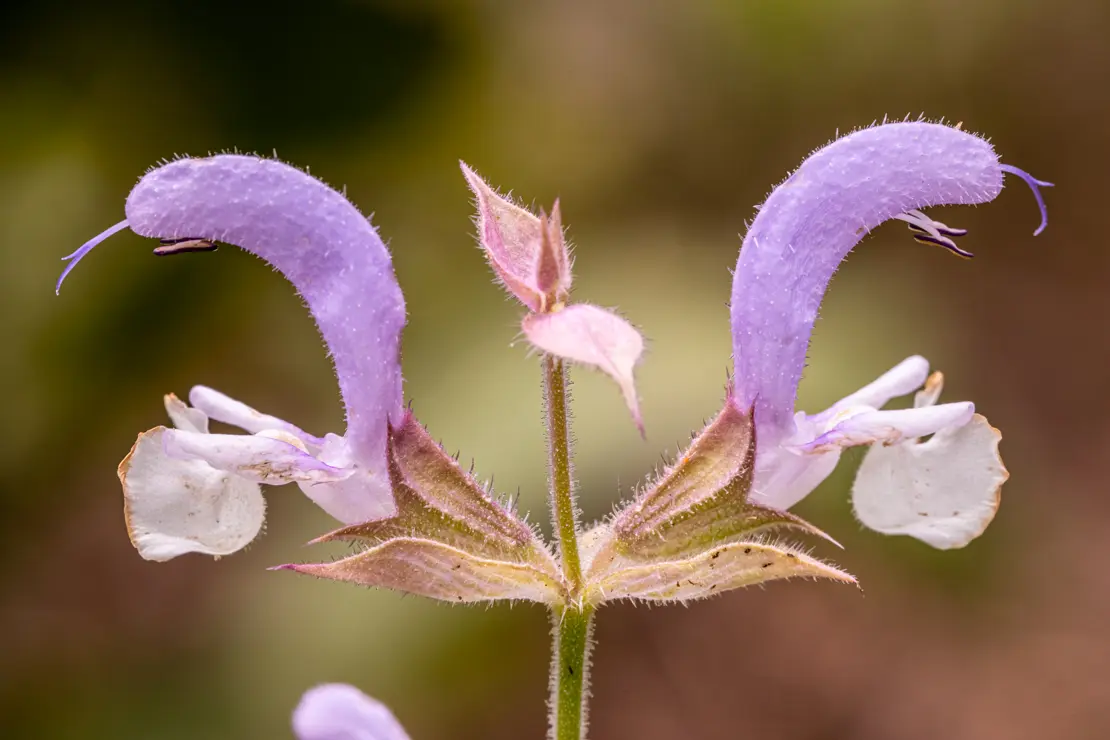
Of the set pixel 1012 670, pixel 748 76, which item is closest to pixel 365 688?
pixel 1012 670

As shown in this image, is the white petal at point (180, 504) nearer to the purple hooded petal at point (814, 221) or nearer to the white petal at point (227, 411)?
the white petal at point (227, 411)

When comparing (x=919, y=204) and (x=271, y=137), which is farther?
(x=271, y=137)

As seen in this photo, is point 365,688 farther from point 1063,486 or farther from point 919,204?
point 1063,486

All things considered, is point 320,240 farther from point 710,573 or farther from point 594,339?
point 710,573

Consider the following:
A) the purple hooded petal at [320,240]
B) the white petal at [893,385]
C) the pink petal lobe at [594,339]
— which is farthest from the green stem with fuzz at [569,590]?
the white petal at [893,385]

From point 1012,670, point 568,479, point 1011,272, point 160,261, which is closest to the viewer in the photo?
point 568,479

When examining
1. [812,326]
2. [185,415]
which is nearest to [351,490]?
[185,415]
